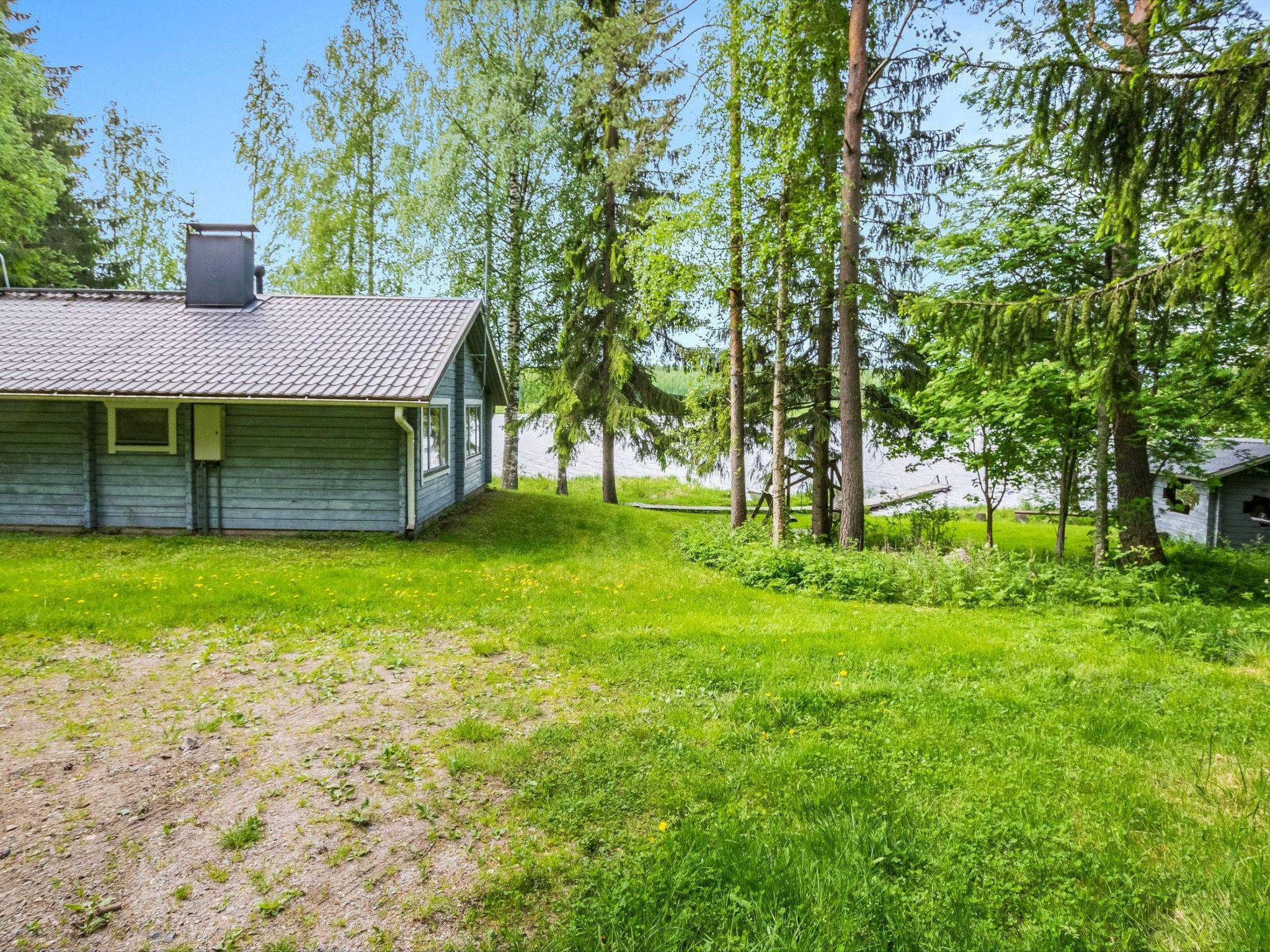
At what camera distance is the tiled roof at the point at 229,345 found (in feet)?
35.7

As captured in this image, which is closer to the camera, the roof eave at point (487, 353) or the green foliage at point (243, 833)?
the green foliage at point (243, 833)

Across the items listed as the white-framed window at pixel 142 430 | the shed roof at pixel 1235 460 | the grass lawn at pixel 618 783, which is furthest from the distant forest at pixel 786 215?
the white-framed window at pixel 142 430

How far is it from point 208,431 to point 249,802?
949 centimetres

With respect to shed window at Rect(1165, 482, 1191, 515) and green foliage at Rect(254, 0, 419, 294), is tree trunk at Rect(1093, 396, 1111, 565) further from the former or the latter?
green foliage at Rect(254, 0, 419, 294)

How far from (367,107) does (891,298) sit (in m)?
15.5

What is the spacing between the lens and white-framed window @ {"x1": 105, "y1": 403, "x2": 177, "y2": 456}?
1147 cm

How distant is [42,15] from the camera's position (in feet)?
83.5

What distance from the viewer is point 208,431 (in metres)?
11.5

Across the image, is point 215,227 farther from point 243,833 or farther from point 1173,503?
point 1173,503

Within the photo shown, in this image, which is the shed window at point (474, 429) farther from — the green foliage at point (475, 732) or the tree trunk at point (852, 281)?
the green foliage at point (475, 732)

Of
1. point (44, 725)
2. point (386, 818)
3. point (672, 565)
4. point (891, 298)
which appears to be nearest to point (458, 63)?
point (891, 298)

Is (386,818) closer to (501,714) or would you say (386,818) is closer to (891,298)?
(501,714)

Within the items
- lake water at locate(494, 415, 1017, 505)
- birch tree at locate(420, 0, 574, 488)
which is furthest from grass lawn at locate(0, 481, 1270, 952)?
lake water at locate(494, 415, 1017, 505)

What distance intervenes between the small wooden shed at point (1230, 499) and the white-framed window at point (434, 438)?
671 inches
